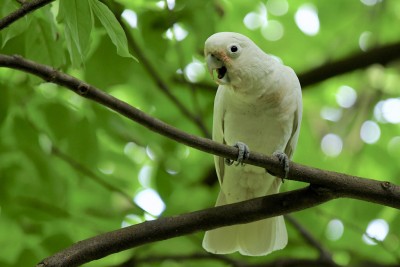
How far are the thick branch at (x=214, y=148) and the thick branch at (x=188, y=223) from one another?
0.06 meters

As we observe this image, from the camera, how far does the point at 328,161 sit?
4.10 m

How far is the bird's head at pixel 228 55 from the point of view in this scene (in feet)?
8.38

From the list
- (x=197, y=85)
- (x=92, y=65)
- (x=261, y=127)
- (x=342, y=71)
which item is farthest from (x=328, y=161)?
(x=92, y=65)

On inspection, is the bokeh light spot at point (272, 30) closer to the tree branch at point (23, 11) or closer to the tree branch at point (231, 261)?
the tree branch at point (231, 261)

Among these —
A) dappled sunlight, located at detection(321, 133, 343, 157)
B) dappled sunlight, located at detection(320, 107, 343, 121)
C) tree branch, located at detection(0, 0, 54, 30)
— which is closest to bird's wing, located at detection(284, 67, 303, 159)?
dappled sunlight, located at detection(321, 133, 343, 157)

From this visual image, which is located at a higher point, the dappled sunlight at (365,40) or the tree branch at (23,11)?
the dappled sunlight at (365,40)

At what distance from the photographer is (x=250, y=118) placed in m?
2.91

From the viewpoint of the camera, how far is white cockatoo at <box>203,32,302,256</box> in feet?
8.84

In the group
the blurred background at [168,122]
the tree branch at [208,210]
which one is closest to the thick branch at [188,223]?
the tree branch at [208,210]

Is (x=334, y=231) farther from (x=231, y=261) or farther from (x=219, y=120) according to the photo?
(x=219, y=120)

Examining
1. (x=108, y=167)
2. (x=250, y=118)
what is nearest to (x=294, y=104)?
(x=250, y=118)

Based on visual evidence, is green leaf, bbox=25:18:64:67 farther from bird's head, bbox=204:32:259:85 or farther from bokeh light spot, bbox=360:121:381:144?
bokeh light spot, bbox=360:121:381:144

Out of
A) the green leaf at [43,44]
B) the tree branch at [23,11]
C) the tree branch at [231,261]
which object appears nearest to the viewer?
the tree branch at [23,11]

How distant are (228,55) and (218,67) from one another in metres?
0.07
